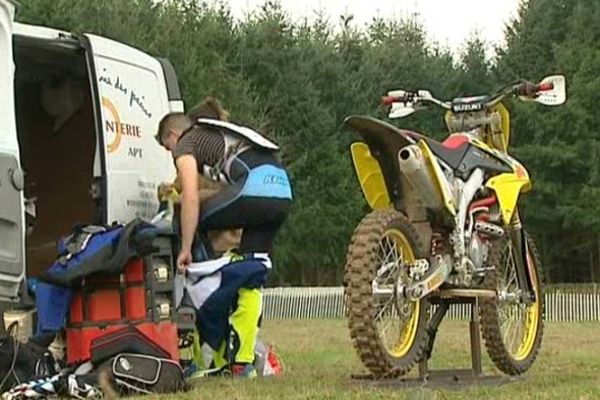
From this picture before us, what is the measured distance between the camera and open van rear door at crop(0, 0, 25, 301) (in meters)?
5.86

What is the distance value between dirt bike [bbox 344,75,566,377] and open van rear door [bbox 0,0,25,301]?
1563mm

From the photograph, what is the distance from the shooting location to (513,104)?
113ft

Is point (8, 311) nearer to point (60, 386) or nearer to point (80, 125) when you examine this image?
point (60, 386)

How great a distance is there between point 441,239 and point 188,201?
124cm

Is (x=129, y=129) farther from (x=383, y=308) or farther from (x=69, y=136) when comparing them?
(x=383, y=308)

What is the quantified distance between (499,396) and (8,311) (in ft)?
7.91

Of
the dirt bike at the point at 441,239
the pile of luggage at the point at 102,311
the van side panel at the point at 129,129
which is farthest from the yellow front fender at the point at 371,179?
the van side panel at the point at 129,129

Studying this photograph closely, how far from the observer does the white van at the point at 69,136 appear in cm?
601

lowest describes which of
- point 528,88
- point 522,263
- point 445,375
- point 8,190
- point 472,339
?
point 445,375

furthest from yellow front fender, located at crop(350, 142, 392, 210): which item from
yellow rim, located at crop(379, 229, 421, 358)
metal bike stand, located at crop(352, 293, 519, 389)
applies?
metal bike stand, located at crop(352, 293, 519, 389)

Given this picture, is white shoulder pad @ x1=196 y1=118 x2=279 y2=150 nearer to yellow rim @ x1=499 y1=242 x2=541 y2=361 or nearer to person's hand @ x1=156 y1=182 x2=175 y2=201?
person's hand @ x1=156 y1=182 x2=175 y2=201

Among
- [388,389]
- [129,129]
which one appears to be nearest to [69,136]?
[129,129]

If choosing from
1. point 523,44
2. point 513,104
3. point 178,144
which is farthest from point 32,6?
point 178,144

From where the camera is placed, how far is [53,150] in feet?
28.0
